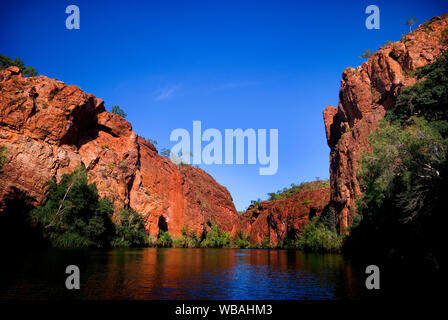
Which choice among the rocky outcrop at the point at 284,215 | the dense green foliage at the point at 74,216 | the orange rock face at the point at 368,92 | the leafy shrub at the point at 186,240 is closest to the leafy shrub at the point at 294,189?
the rocky outcrop at the point at 284,215

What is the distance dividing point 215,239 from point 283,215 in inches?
1067

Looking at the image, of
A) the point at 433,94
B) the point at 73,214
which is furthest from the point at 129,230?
the point at 433,94

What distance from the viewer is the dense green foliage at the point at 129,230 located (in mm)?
69250

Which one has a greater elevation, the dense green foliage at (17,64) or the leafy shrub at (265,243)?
the dense green foliage at (17,64)

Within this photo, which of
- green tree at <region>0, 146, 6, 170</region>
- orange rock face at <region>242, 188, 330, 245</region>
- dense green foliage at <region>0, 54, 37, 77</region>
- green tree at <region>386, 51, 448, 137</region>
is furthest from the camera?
orange rock face at <region>242, 188, 330, 245</region>

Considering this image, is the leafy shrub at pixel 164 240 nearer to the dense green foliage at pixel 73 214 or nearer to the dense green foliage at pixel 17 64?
the dense green foliage at pixel 73 214

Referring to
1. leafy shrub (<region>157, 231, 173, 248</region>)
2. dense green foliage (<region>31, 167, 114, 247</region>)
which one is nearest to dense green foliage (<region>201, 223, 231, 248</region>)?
leafy shrub (<region>157, 231, 173, 248</region>)

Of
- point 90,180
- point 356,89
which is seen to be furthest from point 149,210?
point 356,89

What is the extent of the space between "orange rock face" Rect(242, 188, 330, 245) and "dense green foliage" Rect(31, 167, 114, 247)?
Result: 66757 mm

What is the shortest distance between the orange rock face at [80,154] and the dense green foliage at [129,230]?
3310mm

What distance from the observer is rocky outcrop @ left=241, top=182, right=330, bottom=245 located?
348 ft

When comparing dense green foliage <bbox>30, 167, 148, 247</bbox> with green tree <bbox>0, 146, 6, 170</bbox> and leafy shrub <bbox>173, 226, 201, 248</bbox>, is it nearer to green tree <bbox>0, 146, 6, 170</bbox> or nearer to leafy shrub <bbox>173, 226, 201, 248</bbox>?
green tree <bbox>0, 146, 6, 170</bbox>

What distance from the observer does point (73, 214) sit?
54594mm
